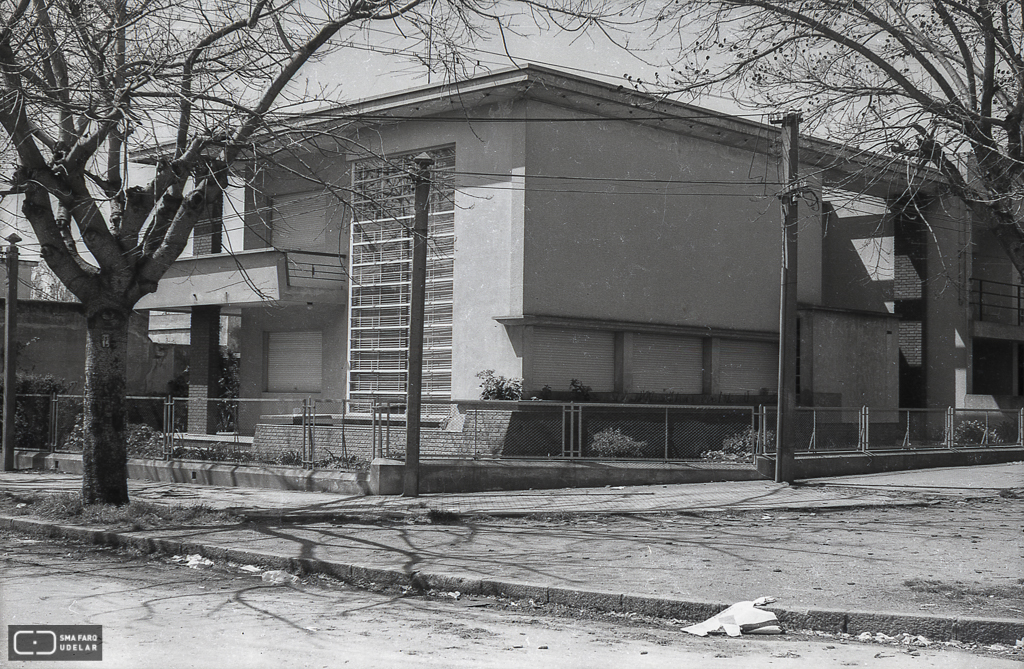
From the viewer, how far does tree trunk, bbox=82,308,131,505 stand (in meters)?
13.3

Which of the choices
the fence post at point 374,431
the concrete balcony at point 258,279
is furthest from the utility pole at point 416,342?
the concrete balcony at point 258,279

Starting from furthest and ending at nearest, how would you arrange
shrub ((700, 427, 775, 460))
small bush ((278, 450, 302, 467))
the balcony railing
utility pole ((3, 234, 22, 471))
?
the balcony railing
utility pole ((3, 234, 22, 471))
shrub ((700, 427, 775, 460))
small bush ((278, 450, 302, 467))

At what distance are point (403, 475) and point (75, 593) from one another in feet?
26.1

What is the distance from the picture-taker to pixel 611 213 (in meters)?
22.4

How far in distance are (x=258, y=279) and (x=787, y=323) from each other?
1180 centimetres

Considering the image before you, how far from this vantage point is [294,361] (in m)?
25.9

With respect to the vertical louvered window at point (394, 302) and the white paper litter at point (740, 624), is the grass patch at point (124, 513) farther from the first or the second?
the vertical louvered window at point (394, 302)

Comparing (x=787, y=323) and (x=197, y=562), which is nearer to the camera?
(x=197, y=562)

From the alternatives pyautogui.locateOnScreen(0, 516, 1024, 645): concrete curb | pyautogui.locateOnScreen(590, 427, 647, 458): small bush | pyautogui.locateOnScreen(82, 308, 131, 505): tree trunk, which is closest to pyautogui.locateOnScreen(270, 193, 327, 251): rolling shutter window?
pyautogui.locateOnScreen(590, 427, 647, 458): small bush

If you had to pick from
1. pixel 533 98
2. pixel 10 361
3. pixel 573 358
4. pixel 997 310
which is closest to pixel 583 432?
pixel 573 358

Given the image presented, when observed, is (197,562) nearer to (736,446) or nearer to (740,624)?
(740,624)

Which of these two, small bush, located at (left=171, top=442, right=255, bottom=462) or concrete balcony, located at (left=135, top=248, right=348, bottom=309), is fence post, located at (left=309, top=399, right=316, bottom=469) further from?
concrete balcony, located at (left=135, top=248, right=348, bottom=309)

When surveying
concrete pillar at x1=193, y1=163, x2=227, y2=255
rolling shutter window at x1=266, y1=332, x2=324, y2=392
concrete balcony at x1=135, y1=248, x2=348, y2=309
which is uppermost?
concrete pillar at x1=193, y1=163, x2=227, y2=255

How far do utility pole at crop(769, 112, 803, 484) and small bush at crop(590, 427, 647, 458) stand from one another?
2.53 metres
